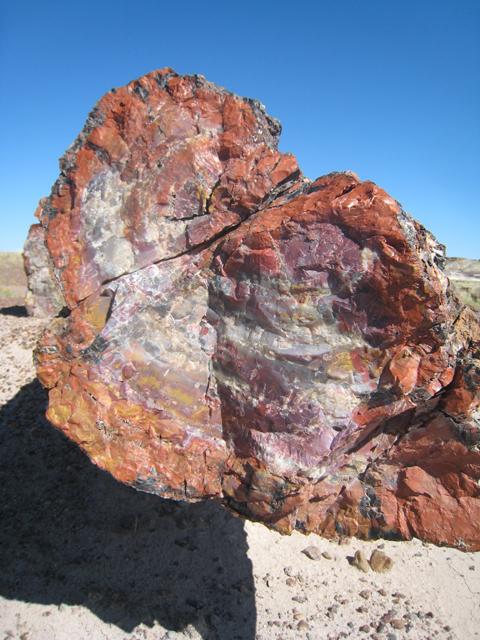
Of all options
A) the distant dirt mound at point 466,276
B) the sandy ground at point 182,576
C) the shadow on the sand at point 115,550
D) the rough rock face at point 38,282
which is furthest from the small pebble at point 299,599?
the rough rock face at point 38,282

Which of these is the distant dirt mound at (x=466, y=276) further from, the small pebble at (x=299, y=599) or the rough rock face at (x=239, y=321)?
the small pebble at (x=299, y=599)

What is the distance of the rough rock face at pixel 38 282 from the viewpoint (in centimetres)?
738

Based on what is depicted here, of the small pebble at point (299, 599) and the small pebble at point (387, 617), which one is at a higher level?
the small pebble at point (387, 617)

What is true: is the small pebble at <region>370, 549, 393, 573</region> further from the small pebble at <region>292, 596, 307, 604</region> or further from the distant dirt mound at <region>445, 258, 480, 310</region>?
the distant dirt mound at <region>445, 258, 480, 310</region>

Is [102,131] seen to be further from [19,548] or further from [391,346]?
[19,548]

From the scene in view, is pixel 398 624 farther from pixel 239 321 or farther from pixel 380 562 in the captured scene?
pixel 239 321

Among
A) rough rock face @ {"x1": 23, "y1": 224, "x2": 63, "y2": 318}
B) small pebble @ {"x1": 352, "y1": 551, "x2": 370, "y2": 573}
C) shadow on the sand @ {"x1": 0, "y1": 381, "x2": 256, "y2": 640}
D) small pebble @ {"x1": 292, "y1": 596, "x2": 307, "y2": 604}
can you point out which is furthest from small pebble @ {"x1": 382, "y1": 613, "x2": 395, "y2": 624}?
rough rock face @ {"x1": 23, "y1": 224, "x2": 63, "y2": 318}

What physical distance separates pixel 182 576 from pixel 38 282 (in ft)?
21.7

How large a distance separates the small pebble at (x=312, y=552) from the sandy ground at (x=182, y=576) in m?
0.04

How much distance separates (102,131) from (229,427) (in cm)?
208

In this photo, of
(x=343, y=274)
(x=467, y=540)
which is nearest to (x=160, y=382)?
(x=343, y=274)

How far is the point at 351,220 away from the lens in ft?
6.57

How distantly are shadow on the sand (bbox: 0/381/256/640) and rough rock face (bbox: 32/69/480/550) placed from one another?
81 cm

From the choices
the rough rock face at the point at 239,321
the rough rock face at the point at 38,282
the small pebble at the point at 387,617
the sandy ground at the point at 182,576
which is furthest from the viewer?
the rough rock face at the point at 38,282
